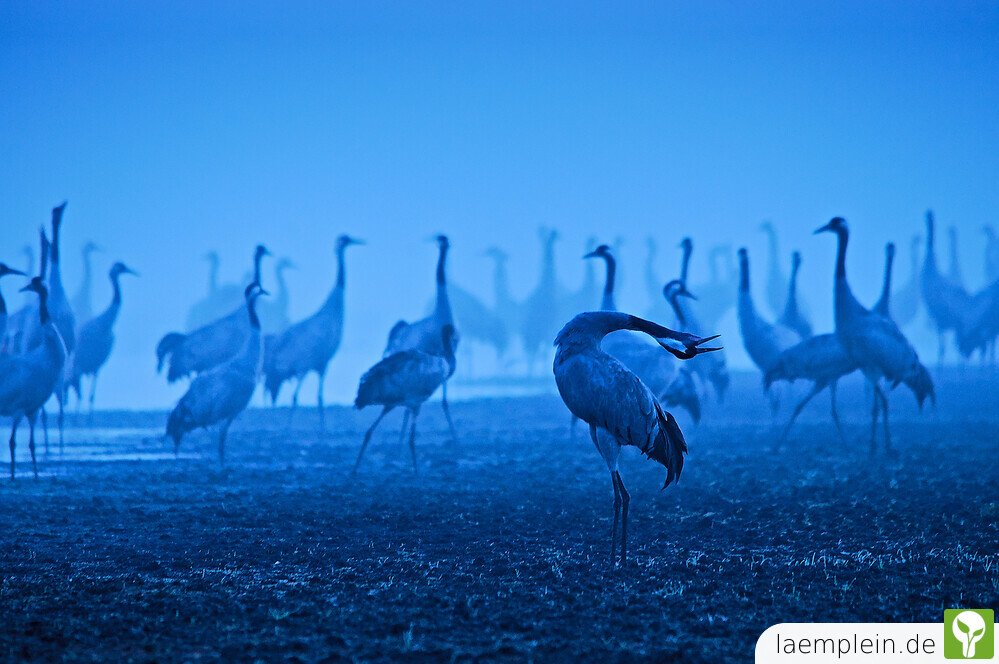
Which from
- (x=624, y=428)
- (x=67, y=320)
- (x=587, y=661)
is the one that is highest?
(x=67, y=320)

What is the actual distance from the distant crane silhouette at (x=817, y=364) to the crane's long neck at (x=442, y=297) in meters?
3.76

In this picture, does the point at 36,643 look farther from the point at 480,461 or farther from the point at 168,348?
the point at 168,348

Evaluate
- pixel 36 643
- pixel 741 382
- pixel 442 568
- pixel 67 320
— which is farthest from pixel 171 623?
pixel 741 382

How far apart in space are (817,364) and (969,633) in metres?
6.82

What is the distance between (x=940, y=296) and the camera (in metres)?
17.4

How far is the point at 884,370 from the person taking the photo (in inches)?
373

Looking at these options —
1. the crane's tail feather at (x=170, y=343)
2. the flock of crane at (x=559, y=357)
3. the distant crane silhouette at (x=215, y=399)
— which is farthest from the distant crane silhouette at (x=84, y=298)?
the distant crane silhouette at (x=215, y=399)

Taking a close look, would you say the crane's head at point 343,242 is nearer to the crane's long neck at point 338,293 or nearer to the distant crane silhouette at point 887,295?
the crane's long neck at point 338,293

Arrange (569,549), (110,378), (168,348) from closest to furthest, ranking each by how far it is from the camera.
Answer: (569,549)
(168,348)
(110,378)

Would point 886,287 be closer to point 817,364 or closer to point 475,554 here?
point 817,364

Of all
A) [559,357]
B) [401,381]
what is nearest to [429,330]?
[401,381]

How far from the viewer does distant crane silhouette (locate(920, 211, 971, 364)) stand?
1734 centimetres

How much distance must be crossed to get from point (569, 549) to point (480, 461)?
411 cm

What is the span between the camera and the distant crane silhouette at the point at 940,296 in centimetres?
1734
